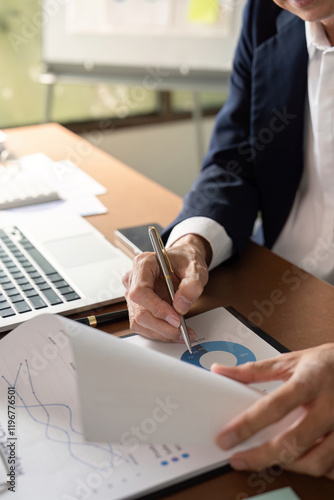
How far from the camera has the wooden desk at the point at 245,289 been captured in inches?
21.4

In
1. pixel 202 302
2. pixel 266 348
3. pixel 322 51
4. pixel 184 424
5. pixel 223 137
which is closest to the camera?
pixel 184 424

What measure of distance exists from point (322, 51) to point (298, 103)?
10 centimetres

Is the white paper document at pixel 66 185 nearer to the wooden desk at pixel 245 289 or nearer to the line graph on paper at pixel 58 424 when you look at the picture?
the wooden desk at pixel 245 289

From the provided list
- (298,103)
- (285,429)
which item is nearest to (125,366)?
(285,429)

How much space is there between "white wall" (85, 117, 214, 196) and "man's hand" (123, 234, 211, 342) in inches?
92.5

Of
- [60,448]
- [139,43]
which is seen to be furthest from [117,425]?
[139,43]

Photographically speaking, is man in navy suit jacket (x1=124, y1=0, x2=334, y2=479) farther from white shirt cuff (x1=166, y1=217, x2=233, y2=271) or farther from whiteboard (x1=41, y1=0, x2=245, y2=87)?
whiteboard (x1=41, y1=0, x2=245, y2=87)

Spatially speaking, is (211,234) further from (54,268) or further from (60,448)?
(60,448)

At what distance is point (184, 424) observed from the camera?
54 cm

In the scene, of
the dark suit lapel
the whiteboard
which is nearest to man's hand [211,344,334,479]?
the dark suit lapel

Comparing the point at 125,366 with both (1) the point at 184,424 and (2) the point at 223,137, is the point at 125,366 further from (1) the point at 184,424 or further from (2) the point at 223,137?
(2) the point at 223,137

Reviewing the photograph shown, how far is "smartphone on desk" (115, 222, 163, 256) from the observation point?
1.00 metres

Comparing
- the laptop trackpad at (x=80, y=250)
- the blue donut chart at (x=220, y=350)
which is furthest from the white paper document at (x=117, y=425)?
the laptop trackpad at (x=80, y=250)

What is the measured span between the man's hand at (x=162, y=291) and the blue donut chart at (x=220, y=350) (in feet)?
0.08
